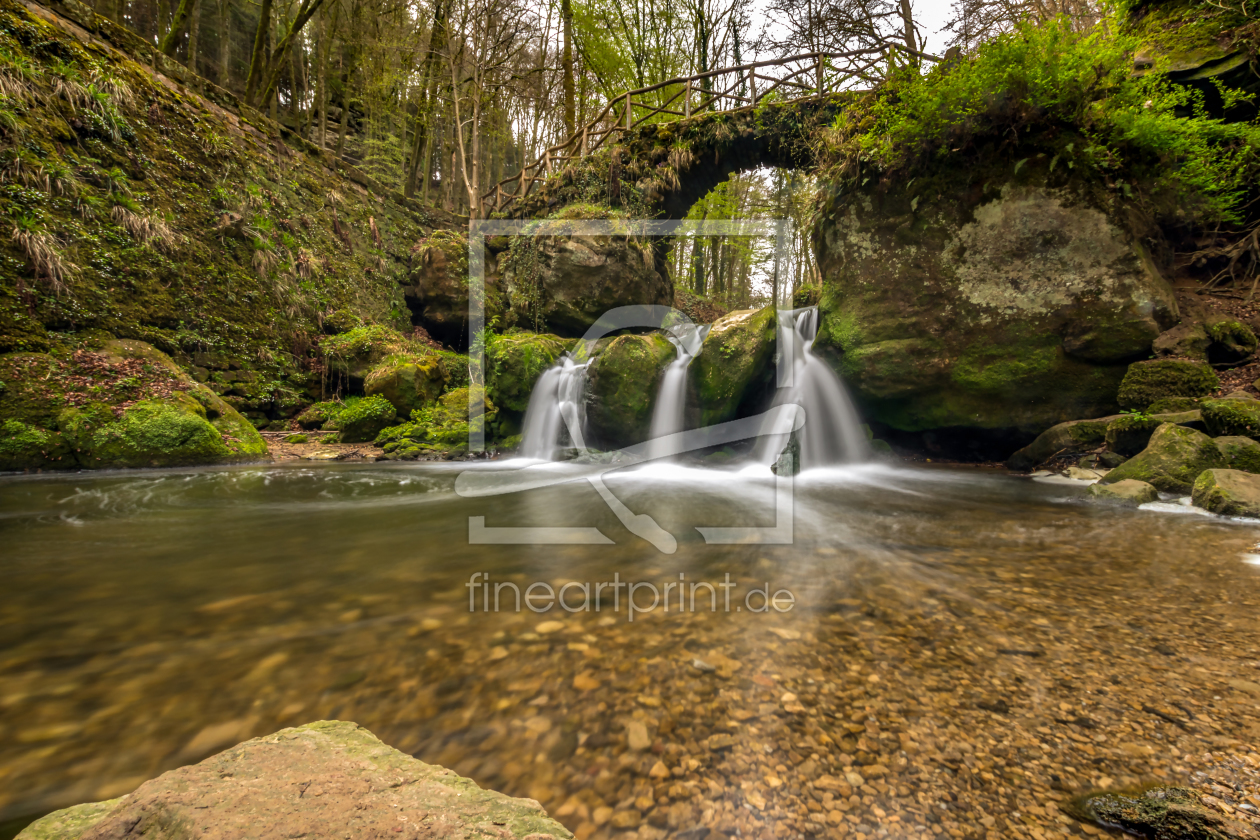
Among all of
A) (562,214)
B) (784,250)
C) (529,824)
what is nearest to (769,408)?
(562,214)

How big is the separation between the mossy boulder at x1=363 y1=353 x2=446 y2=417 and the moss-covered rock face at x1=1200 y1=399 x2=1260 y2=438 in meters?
11.8

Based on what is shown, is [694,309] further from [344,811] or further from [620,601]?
[344,811]

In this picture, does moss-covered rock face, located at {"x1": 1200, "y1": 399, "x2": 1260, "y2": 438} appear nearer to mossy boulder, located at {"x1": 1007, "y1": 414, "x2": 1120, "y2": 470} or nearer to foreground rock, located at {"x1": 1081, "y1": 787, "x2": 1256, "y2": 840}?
mossy boulder, located at {"x1": 1007, "y1": 414, "x2": 1120, "y2": 470}

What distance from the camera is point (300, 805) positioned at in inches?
38.4

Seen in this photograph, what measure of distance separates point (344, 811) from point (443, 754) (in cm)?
55

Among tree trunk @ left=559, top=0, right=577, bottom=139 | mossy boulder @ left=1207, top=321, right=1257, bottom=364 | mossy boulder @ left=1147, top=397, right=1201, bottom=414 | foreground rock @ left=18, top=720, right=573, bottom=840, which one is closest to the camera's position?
foreground rock @ left=18, top=720, right=573, bottom=840

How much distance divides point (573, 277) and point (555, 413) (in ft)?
11.6

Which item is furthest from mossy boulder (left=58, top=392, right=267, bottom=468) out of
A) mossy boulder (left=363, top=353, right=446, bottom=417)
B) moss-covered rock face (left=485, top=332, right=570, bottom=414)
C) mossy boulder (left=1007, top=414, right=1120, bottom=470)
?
mossy boulder (left=1007, top=414, right=1120, bottom=470)

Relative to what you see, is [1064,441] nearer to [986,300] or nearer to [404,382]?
[986,300]

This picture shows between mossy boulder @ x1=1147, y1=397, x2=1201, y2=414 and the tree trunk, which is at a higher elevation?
the tree trunk

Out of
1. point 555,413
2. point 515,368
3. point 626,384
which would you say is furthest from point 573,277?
point 626,384

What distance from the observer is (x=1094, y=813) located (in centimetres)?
119

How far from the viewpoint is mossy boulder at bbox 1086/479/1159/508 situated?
183 inches

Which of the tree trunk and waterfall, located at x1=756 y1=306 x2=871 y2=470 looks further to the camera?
the tree trunk
